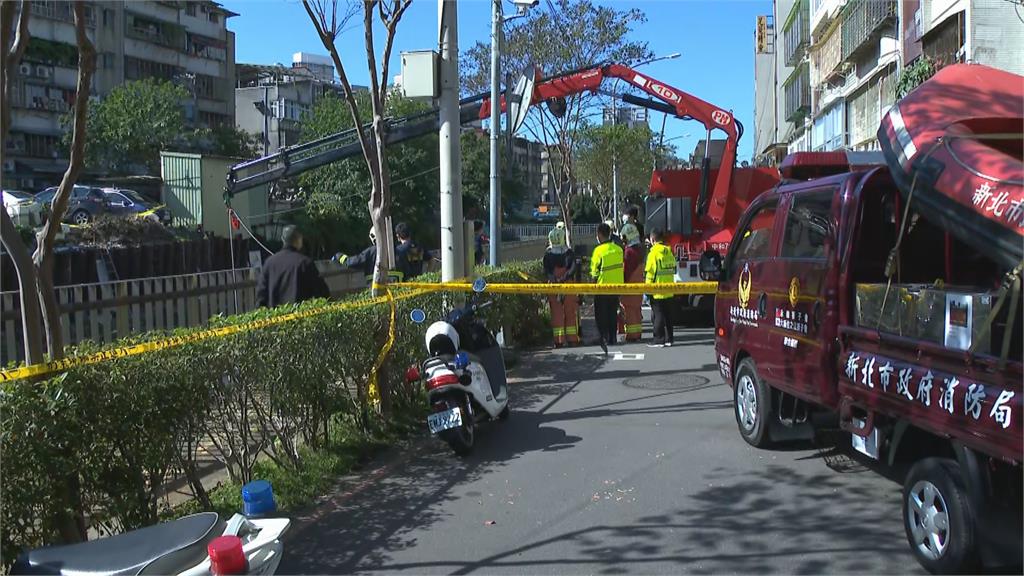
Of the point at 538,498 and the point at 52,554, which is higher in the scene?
the point at 52,554

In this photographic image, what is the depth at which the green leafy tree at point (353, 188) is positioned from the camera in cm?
3466

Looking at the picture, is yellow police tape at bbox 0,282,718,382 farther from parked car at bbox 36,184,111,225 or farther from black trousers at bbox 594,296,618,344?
parked car at bbox 36,184,111,225

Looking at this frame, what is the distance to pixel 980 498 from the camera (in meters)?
4.15

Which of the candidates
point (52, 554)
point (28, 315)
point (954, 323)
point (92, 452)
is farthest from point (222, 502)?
point (954, 323)

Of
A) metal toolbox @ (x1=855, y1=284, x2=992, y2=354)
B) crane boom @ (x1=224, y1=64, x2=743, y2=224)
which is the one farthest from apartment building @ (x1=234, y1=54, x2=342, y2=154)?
metal toolbox @ (x1=855, y1=284, x2=992, y2=354)

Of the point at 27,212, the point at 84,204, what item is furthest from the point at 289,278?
the point at 84,204

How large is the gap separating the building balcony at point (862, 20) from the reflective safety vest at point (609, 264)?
14919mm

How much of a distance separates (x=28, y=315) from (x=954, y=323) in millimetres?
4610

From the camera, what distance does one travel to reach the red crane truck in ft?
13.2

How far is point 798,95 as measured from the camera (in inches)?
1676

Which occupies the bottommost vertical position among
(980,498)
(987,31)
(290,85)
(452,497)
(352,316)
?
(452,497)

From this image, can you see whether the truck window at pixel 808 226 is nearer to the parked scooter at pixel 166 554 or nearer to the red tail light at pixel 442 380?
the red tail light at pixel 442 380

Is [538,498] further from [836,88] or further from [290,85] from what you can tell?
[290,85]

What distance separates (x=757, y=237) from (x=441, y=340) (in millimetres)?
2751
